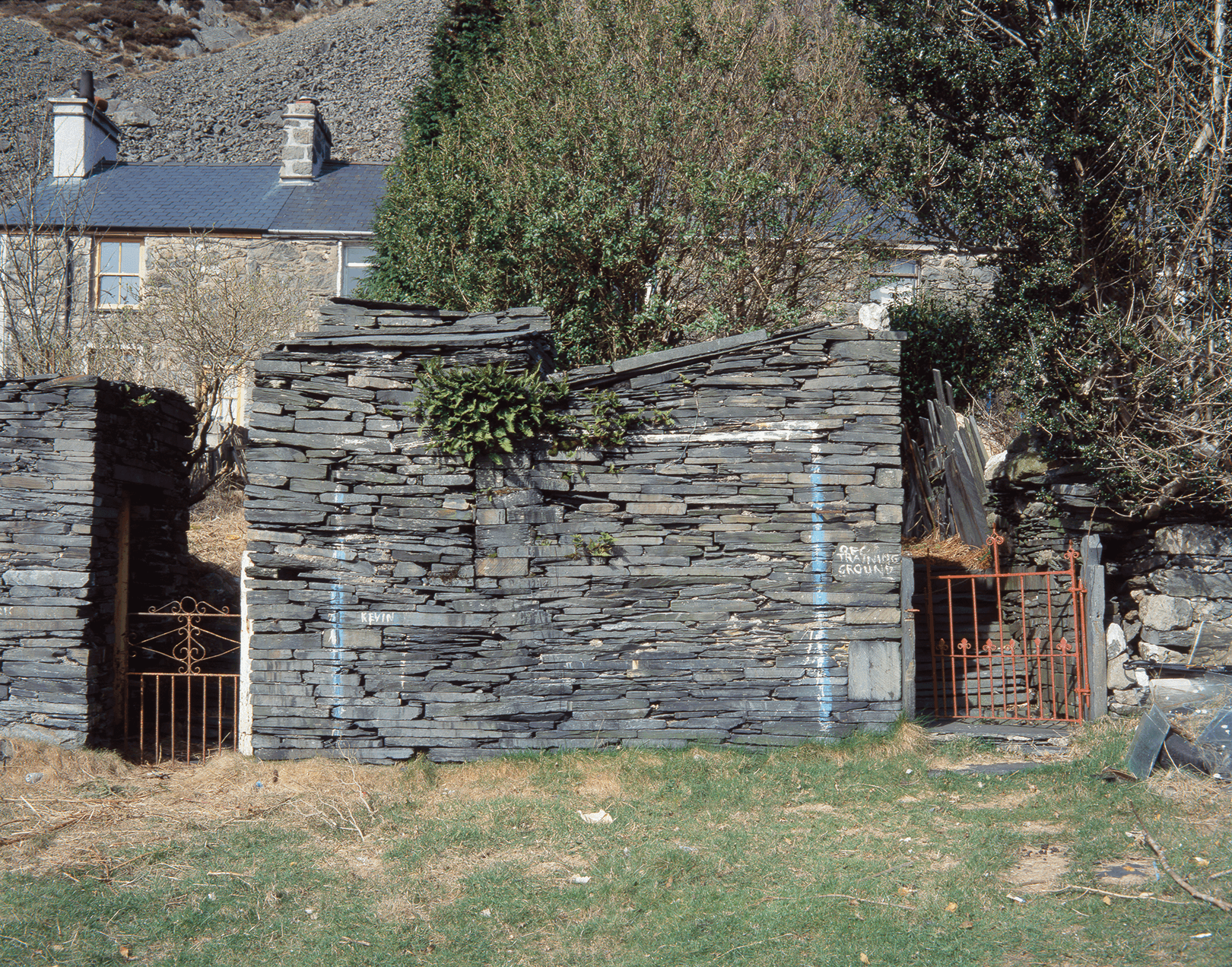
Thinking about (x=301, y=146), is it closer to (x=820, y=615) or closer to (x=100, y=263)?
(x=100, y=263)

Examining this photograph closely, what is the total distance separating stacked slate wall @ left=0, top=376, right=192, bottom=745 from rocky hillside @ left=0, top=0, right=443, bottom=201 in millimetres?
24984

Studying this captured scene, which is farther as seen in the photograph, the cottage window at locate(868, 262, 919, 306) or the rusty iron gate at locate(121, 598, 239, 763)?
the cottage window at locate(868, 262, 919, 306)

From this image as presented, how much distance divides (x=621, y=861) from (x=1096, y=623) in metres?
4.25

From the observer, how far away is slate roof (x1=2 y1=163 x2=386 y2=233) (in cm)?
1678

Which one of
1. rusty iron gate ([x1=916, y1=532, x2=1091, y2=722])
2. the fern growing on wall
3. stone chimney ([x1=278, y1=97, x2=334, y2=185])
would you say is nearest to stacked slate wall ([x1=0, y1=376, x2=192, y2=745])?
the fern growing on wall

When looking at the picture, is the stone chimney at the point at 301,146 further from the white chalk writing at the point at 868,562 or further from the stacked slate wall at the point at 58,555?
the white chalk writing at the point at 868,562

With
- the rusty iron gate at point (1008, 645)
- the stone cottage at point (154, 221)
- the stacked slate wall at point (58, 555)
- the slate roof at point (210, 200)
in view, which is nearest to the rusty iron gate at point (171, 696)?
the stacked slate wall at point (58, 555)

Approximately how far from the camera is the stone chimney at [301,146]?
61.8 feet

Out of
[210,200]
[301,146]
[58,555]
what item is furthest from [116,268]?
[58,555]

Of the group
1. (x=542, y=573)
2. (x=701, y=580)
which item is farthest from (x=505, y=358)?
(x=701, y=580)

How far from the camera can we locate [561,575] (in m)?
6.83

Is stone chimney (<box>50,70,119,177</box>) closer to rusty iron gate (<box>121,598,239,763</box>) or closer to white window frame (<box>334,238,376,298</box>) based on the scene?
white window frame (<box>334,238,376,298</box>)

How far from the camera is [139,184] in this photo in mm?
18359

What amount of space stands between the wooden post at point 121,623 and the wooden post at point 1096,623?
822cm
